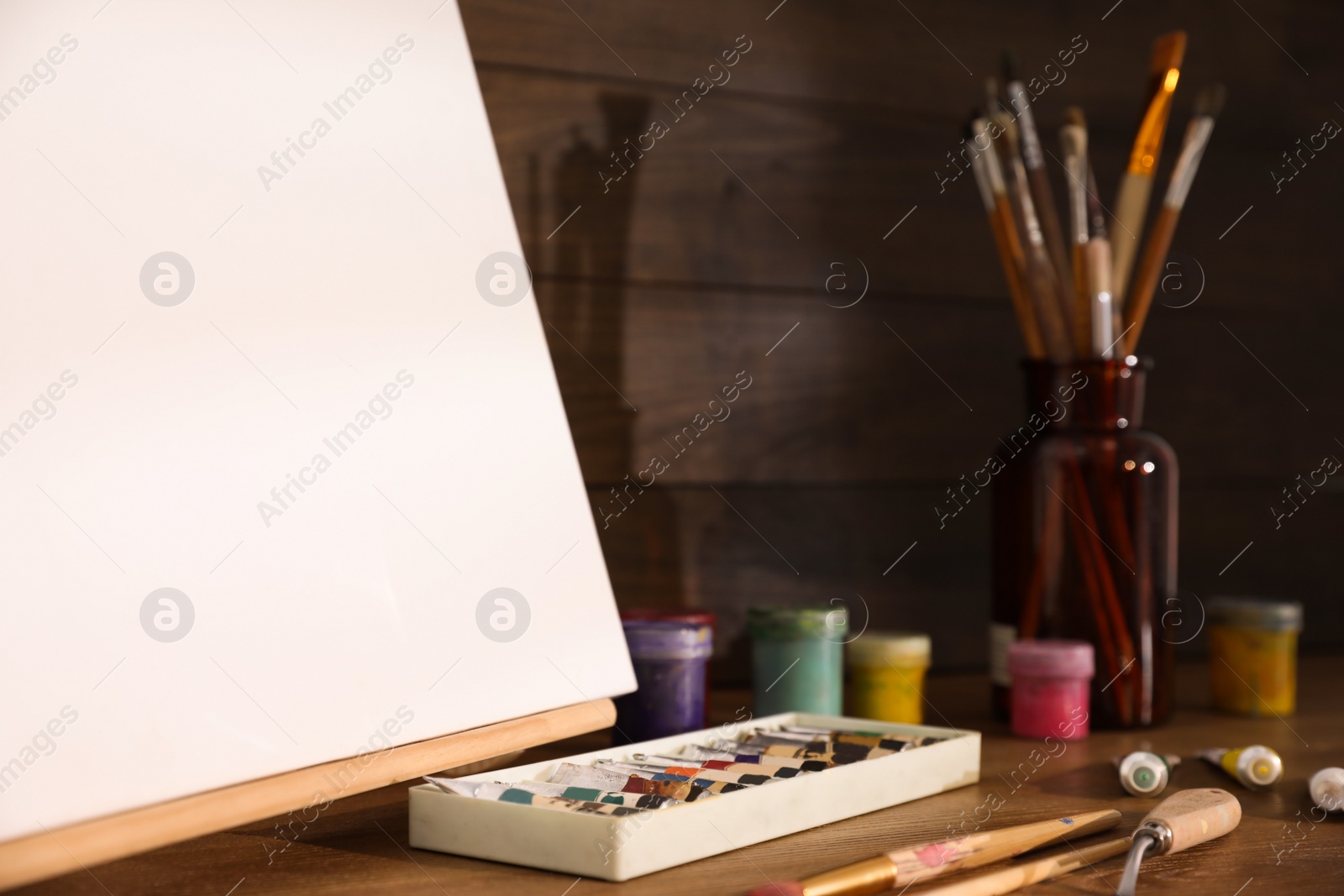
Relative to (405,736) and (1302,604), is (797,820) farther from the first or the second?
(1302,604)

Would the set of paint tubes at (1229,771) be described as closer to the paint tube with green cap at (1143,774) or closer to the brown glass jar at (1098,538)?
the paint tube with green cap at (1143,774)

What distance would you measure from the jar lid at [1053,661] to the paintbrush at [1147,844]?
0.62ft

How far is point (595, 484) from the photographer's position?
0.88 m

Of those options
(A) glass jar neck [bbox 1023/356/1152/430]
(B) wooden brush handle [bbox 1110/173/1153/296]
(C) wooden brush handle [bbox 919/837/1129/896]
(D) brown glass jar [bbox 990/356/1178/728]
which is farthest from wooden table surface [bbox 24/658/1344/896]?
(B) wooden brush handle [bbox 1110/173/1153/296]

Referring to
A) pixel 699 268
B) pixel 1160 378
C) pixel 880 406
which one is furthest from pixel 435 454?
pixel 1160 378

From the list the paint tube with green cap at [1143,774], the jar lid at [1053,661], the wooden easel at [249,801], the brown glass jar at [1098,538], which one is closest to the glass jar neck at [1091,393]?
the brown glass jar at [1098,538]

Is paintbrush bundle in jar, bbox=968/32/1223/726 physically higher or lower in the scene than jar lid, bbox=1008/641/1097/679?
higher

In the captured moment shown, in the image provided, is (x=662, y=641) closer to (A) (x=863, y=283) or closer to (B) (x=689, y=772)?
(B) (x=689, y=772)

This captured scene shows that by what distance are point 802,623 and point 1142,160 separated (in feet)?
1.28

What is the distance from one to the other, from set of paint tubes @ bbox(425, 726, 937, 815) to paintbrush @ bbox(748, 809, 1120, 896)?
0.07 metres

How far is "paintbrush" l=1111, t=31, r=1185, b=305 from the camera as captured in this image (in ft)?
2.75

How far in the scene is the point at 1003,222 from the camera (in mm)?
834

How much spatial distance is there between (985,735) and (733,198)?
0.43m

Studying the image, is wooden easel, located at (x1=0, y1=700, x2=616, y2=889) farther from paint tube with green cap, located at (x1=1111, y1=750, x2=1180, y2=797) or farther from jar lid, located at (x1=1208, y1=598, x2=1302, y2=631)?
jar lid, located at (x1=1208, y1=598, x2=1302, y2=631)
